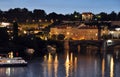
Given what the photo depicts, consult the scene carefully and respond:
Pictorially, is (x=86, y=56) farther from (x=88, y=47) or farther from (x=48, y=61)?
(x=88, y=47)

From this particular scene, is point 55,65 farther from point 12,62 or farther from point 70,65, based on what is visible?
point 12,62

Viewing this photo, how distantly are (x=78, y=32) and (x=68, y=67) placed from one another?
16437mm

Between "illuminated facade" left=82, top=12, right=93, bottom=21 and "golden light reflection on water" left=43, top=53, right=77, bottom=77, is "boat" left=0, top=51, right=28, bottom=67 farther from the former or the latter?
"illuminated facade" left=82, top=12, right=93, bottom=21

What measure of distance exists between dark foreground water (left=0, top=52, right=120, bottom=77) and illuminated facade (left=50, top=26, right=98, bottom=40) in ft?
33.5

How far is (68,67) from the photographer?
2331cm

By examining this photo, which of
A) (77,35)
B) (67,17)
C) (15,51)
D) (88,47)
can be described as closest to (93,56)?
(15,51)

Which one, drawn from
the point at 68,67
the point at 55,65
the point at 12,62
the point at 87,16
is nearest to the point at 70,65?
the point at 55,65

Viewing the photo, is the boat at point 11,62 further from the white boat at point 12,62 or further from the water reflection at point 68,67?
the water reflection at point 68,67

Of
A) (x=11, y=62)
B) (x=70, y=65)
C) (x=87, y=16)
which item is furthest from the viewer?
(x=87, y=16)

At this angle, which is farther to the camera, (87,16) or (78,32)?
(87,16)

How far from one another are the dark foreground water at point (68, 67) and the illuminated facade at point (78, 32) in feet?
33.5

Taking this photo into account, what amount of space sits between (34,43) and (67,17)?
61.1 ft

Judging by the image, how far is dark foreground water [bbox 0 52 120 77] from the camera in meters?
21.3

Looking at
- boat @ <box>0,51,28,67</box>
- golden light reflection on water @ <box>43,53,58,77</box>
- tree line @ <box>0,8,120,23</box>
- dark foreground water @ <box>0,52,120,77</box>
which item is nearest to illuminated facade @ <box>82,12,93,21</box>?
tree line @ <box>0,8,120,23</box>
